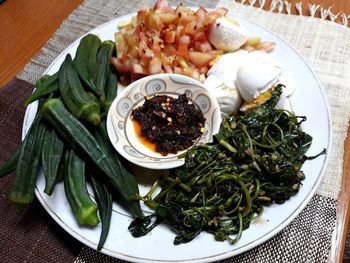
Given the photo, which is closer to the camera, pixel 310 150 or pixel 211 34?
pixel 310 150

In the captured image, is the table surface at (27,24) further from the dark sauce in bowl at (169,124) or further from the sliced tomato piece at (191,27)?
the dark sauce in bowl at (169,124)

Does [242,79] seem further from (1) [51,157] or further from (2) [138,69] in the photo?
(1) [51,157]

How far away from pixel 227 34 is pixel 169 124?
29.8 inches

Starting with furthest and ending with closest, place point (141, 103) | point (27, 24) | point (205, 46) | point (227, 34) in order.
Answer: point (27, 24) → point (205, 46) → point (227, 34) → point (141, 103)

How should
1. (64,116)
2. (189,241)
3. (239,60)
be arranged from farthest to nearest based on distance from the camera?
(239,60)
(64,116)
(189,241)

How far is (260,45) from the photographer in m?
2.64

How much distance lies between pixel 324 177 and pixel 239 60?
0.85 metres

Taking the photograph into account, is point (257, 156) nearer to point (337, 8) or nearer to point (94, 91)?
point (94, 91)

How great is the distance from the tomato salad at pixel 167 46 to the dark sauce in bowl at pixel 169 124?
1.10 feet

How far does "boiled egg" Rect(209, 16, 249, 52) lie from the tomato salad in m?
0.04

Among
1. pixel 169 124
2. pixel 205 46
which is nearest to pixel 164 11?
pixel 205 46

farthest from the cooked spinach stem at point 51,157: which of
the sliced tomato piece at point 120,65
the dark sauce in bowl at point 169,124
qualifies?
the sliced tomato piece at point 120,65

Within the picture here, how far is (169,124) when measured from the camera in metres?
2.20

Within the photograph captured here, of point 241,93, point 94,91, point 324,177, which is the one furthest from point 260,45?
point 94,91
